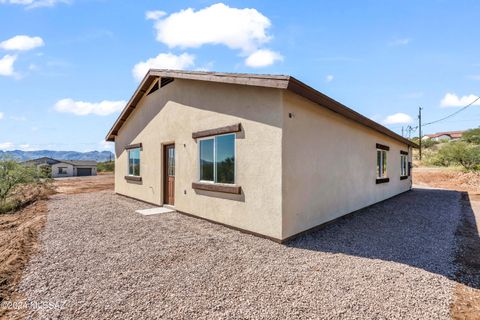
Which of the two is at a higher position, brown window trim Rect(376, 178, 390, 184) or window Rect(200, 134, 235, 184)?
window Rect(200, 134, 235, 184)

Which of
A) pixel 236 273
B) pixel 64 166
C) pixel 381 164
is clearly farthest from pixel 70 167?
pixel 236 273

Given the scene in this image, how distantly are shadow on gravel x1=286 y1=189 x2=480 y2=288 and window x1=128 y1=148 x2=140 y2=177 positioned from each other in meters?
8.18

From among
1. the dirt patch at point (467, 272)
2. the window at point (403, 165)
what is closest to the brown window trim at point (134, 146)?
the dirt patch at point (467, 272)

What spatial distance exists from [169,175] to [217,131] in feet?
11.6

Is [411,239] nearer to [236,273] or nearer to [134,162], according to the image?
[236,273]

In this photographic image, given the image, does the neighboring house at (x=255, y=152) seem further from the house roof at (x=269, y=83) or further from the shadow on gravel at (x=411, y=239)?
the shadow on gravel at (x=411, y=239)

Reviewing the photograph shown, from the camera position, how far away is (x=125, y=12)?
762cm

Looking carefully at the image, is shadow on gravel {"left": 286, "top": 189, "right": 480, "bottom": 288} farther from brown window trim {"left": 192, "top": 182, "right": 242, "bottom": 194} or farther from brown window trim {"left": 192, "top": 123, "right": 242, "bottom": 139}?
brown window trim {"left": 192, "top": 123, "right": 242, "bottom": 139}

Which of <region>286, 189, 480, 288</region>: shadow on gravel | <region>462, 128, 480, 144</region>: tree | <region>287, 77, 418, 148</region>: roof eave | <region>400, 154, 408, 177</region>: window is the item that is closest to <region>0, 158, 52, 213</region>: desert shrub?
<region>286, 189, 480, 288</region>: shadow on gravel

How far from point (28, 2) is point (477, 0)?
14.0m

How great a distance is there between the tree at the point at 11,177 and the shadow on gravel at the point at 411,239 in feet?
43.0

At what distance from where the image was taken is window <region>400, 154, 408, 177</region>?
13.8 metres

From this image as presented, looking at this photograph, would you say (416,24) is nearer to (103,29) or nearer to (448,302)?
(448,302)

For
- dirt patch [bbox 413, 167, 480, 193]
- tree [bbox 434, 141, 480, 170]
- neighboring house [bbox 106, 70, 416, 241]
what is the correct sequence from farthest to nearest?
tree [bbox 434, 141, 480, 170] < dirt patch [bbox 413, 167, 480, 193] < neighboring house [bbox 106, 70, 416, 241]
